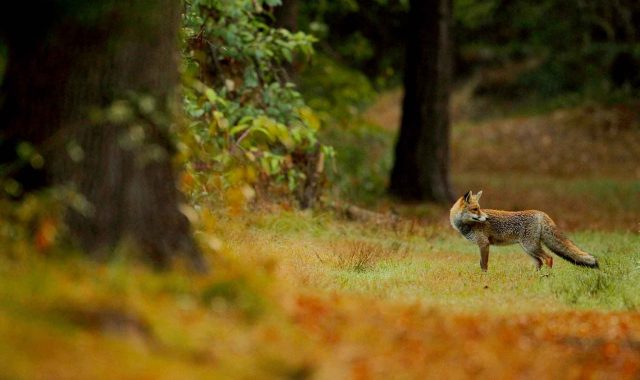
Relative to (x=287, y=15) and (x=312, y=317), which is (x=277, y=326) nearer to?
(x=312, y=317)

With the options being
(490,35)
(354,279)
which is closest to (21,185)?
(354,279)

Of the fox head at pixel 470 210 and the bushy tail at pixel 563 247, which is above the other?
the fox head at pixel 470 210

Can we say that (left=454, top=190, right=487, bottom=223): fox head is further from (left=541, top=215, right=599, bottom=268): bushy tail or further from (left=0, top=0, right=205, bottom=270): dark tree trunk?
(left=0, top=0, right=205, bottom=270): dark tree trunk

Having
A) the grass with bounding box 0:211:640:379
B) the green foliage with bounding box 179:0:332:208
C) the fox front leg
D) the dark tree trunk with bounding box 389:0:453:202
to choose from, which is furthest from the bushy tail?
the dark tree trunk with bounding box 389:0:453:202

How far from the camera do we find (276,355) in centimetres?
587

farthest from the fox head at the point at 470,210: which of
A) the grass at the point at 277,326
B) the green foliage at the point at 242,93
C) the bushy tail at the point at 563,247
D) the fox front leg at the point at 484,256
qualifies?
the grass at the point at 277,326

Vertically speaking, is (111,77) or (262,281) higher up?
(111,77)

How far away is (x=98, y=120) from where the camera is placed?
697 cm

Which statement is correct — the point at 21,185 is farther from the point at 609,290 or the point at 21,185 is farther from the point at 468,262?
the point at 468,262

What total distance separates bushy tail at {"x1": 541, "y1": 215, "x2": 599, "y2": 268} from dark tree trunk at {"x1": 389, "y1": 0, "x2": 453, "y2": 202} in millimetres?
10409

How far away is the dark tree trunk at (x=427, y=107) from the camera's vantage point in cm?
2261

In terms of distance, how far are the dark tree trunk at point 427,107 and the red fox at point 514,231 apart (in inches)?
382

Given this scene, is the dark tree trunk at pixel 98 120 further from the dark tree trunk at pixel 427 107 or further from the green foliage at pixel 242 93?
the dark tree trunk at pixel 427 107

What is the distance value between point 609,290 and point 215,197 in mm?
5648
